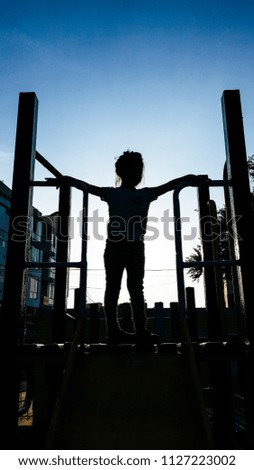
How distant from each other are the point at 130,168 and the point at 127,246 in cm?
74

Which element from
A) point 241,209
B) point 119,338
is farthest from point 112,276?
point 241,209

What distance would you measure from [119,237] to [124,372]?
1046 mm

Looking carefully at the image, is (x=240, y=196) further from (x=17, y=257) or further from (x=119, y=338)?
(x=17, y=257)

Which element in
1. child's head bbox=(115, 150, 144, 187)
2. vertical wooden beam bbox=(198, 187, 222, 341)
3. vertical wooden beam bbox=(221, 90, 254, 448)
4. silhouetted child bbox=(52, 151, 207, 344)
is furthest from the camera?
vertical wooden beam bbox=(198, 187, 222, 341)

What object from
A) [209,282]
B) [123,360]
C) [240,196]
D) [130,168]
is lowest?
[123,360]

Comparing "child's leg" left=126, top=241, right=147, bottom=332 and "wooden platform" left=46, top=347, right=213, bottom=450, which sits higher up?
"child's leg" left=126, top=241, right=147, bottom=332

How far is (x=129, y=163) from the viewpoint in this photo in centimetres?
298

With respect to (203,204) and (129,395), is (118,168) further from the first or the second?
(129,395)

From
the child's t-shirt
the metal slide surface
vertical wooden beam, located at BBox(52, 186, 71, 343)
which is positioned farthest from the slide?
vertical wooden beam, located at BBox(52, 186, 71, 343)

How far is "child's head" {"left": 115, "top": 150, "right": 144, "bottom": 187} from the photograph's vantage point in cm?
296

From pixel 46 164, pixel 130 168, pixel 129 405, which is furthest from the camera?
pixel 46 164

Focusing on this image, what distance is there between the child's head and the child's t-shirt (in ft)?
0.47

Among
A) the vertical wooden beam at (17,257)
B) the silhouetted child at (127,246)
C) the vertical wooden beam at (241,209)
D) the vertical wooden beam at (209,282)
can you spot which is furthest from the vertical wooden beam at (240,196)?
the vertical wooden beam at (17,257)

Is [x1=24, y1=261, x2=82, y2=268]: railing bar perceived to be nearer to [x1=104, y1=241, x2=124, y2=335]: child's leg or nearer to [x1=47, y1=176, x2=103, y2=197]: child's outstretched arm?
[x1=104, y1=241, x2=124, y2=335]: child's leg
